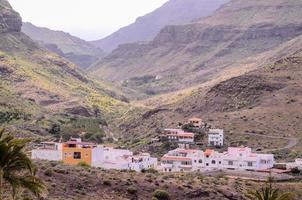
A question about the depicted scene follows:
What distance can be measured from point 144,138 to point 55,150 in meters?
35.9

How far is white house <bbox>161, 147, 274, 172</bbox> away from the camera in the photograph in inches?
2768

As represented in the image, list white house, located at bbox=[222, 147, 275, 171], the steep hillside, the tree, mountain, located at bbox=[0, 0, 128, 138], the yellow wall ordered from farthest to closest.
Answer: mountain, located at bbox=[0, 0, 128, 138]
the tree
the steep hillside
white house, located at bbox=[222, 147, 275, 171]
the yellow wall

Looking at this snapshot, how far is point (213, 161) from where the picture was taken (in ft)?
237

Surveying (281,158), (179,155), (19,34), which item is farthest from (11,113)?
(19,34)

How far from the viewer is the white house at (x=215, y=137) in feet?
286

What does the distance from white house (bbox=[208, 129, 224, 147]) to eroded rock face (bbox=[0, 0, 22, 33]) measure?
94.9 meters

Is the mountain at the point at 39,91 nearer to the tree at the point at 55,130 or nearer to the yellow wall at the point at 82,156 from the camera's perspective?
the tree at the point at 55,130

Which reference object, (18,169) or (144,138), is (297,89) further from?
(18,169)

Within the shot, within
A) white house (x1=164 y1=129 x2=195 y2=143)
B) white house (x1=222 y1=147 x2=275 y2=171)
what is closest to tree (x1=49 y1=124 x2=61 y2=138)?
white house (x1=164 y1=129 x2=195 y2=143)

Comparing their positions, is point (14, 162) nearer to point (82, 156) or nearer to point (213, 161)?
point (82, 156)

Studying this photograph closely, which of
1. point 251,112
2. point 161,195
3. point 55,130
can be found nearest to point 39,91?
point 55,130

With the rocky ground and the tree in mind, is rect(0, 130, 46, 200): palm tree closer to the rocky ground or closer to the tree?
the rocky ground

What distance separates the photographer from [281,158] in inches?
3110

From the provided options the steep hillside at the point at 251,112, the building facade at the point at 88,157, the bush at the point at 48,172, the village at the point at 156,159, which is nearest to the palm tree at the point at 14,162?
the bush at the point at 48,172
